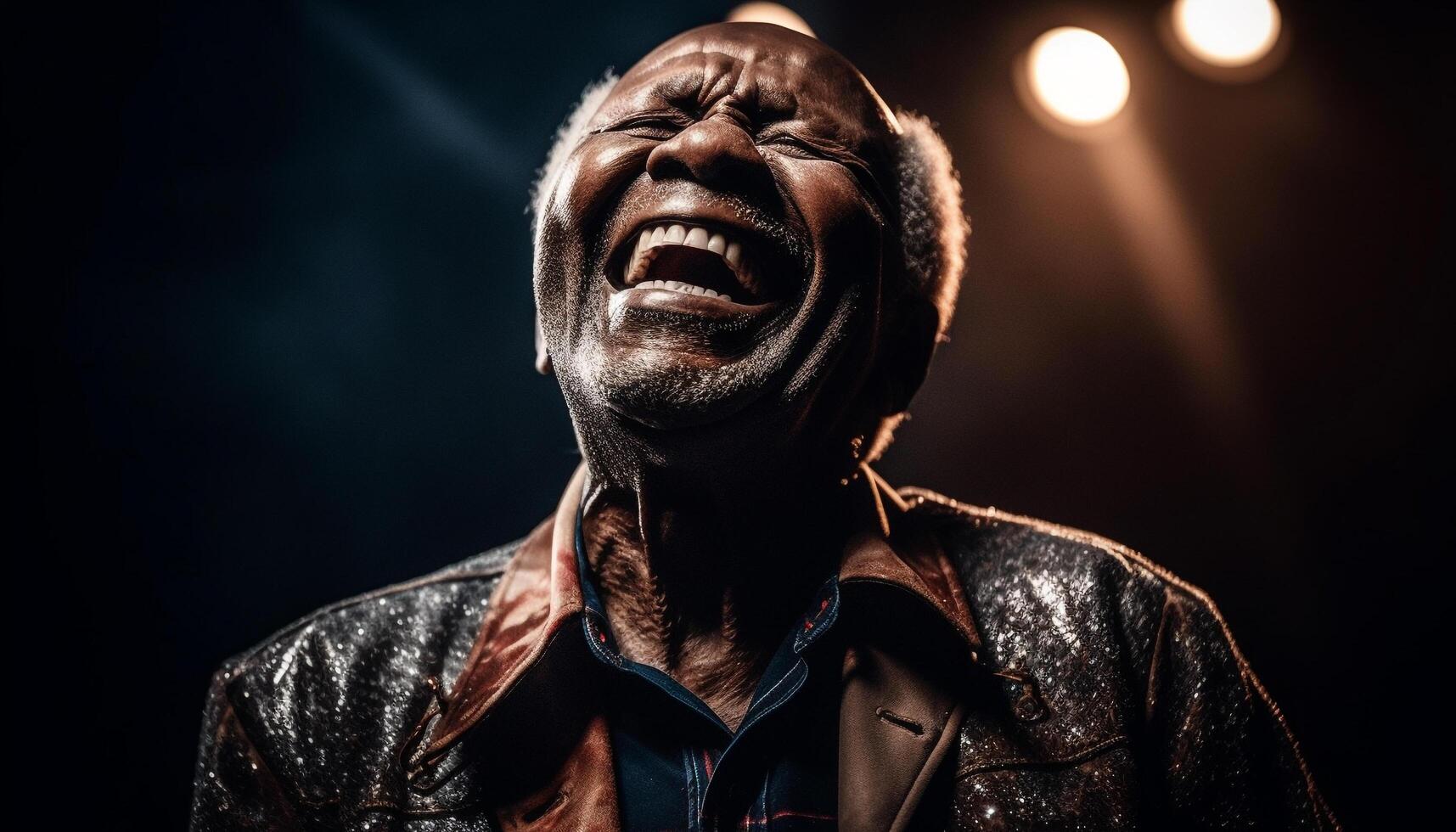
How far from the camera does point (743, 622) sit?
1.68 meters

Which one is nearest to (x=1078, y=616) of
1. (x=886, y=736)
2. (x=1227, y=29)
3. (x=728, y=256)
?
(x=886, y=736)

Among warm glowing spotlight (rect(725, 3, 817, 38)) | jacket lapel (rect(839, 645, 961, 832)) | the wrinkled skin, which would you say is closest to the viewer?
jacket lapel (rect(839, 645, 961, 832))

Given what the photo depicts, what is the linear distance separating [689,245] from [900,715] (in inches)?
31.9

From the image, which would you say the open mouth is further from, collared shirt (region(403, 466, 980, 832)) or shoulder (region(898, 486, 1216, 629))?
Result: shoulder (region(898, 486, 1216, 629))

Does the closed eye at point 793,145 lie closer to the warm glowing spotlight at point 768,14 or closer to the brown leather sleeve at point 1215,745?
the brown leather sleeve at point 1215,745

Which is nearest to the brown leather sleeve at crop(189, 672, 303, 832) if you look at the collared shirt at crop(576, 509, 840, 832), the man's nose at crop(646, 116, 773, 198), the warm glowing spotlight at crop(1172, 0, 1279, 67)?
the collared shirt at crop(576, 509, 840, 832)

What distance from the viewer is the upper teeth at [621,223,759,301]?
5.17 ft

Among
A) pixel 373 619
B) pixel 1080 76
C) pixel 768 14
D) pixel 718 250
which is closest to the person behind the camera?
pixel 718 250

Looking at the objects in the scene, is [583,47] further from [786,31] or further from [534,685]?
[534,685]

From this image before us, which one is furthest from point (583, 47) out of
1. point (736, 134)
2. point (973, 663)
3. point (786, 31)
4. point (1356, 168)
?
point (1356, 168)

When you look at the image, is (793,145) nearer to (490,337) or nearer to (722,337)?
(722,337)

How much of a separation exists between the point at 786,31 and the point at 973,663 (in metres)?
1.19

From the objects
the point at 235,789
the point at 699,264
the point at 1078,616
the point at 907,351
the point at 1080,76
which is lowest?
the point at 235,789

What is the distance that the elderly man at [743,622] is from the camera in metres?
1.50
